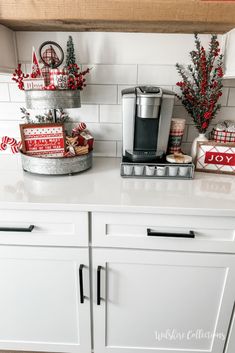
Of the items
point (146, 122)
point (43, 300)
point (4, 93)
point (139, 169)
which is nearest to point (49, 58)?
point (4, 93)

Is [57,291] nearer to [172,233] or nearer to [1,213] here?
[1,213]

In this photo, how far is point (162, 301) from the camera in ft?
3.34

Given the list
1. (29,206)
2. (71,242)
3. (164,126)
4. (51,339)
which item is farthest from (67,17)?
(51,339)

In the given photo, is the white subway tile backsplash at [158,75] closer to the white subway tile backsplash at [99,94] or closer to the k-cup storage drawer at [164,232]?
the white subway tile backsplash at [99,94]

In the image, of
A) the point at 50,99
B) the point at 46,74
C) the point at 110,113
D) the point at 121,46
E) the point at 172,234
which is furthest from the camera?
the point at 110,113

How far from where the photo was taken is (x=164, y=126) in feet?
3.62

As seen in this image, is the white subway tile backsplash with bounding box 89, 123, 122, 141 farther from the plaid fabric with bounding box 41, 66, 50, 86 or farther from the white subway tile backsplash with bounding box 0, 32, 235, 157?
the plaid fabric with bounding box 41, 66, 50, 86

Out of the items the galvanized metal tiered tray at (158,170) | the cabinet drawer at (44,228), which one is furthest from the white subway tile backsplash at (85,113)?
the cabinet drawer at (44,228)

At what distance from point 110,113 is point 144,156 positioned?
37 cm

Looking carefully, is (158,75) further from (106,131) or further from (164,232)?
(164,232)

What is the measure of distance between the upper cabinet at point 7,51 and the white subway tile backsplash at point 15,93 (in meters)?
0.11

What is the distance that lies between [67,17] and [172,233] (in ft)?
2.87

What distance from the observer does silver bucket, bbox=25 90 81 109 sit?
1.00 metres

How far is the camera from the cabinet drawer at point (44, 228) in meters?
0.89
